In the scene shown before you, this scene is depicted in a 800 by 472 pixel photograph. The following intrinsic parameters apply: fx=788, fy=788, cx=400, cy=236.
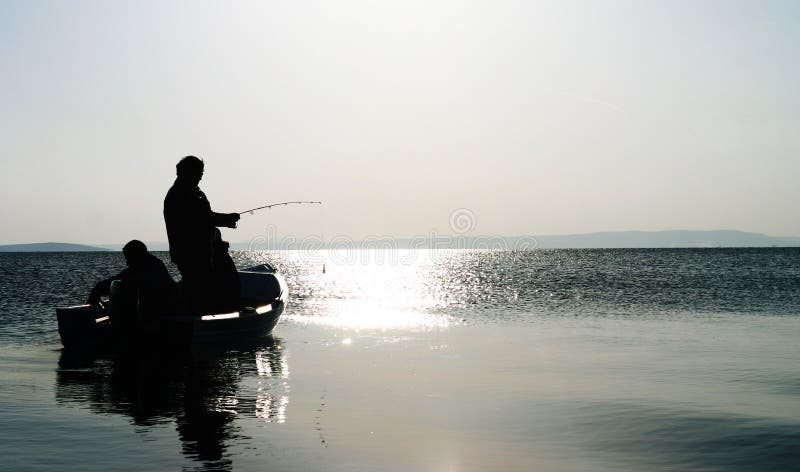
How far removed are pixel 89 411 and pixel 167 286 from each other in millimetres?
4961

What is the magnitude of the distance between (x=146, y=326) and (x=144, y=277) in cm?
92

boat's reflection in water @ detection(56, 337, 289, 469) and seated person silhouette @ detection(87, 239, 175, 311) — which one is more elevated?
seated person silhouette @ detection(87, 239, 175, 311)

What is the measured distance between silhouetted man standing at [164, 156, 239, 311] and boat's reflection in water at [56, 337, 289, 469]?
1.80m

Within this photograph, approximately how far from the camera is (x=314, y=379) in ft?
45.1

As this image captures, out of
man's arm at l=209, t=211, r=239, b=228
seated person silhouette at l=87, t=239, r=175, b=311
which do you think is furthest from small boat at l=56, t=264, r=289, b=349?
man's arm at l=209, t=211, r=239, b=228

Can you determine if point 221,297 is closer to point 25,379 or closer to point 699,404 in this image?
point 25,379

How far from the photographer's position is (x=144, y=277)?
14844 millimetres

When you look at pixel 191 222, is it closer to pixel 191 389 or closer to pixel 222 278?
pixel 222 278

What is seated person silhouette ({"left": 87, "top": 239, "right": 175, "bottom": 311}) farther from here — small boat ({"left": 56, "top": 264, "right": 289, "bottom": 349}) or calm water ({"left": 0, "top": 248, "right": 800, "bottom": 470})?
calm water ({"left": 0, "top": 248, "right": 800, "bottom": 470})

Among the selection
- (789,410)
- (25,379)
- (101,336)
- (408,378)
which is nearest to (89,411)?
(25,379)

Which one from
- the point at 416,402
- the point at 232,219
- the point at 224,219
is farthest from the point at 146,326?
the point at 416,402

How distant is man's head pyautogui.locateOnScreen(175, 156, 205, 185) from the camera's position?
15406 millimetres

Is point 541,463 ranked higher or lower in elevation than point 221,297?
lower

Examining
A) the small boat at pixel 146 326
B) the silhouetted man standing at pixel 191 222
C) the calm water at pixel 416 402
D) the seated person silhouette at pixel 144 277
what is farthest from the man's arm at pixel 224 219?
the calm water at pixel 416 402
